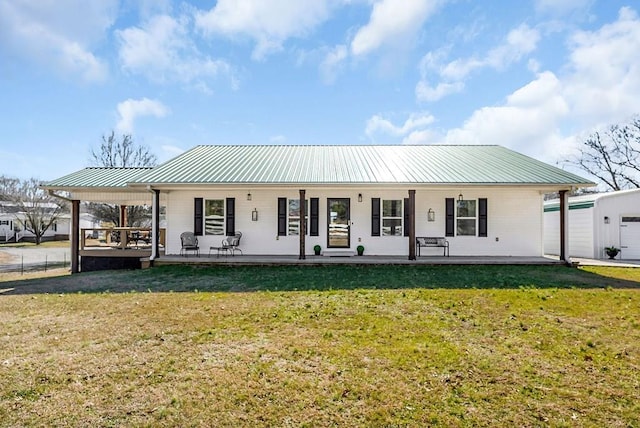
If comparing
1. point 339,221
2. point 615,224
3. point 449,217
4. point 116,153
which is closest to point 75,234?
point 339,221

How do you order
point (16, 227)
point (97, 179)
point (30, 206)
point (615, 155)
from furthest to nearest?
point (16, 227)
point (30, 206)
point (615, 155)
point (97, 179)

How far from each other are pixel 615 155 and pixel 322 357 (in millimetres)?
35842

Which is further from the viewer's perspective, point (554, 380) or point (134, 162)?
point (134, 162)


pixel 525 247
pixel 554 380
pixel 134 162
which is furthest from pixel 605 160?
pixel 134 162

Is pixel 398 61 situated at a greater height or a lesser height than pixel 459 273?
greater

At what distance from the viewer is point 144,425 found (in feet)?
9.48

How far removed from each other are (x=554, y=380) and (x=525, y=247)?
1029cm

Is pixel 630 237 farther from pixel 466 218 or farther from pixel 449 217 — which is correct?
pixel 449 217

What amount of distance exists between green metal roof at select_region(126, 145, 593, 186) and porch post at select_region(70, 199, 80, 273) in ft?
3.80

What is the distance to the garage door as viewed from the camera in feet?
46.3

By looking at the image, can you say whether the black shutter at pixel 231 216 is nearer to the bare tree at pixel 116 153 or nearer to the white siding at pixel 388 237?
the white siding at pixel 388 237

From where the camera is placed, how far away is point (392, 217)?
12.6 meters

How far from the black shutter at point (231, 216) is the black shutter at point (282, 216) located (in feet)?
5.36

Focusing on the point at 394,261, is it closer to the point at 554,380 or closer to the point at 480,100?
the point at 554,380
